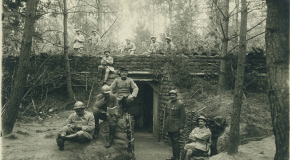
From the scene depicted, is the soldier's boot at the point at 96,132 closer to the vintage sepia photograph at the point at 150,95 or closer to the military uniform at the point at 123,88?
the vintage sepia photograph at the point at 150,95

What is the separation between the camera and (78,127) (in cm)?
573

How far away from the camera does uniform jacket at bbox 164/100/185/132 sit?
→ 21.6 ft

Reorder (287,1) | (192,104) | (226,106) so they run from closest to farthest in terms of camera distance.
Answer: (287,1) < (226,106) < (192,104)

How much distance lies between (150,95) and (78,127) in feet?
30.1

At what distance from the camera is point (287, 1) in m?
3.76

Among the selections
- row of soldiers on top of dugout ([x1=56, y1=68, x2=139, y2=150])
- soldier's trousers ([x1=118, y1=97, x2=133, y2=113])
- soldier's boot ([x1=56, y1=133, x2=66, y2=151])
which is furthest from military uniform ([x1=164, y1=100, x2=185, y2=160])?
soldier's boot ([x1=56, y1=133, x2=66, y2=151])

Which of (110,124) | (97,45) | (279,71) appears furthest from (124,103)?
(97,45)

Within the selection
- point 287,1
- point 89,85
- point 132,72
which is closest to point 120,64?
point 132,72

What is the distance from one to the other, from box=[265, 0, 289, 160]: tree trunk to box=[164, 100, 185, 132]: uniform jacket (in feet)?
9.64

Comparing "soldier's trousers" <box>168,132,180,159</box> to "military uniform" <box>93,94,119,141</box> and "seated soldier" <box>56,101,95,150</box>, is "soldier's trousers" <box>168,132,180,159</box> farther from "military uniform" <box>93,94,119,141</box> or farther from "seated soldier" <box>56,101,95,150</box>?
"seated soldier" <box>56,101,95,150</box>

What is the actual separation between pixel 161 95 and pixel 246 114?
4.24 metres

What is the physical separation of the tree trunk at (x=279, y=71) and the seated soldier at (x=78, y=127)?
3956 millimetres

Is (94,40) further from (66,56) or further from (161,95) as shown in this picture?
(161,95)

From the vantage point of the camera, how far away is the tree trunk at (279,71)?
374 centimetres
